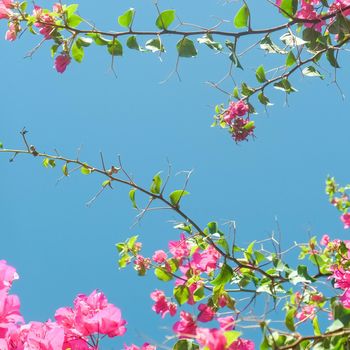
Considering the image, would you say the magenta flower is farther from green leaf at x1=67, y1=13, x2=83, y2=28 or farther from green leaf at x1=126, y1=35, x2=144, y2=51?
green leaf at x1=126, y1=35, x2=144, y2=51

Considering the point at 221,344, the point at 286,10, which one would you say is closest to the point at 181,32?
the point at 286,10

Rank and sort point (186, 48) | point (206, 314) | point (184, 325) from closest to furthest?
point (184, 325), point (206, 314), point (186, 48)

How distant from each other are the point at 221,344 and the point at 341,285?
4.83ft

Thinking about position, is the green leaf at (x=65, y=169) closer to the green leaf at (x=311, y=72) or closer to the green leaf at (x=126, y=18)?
the green leaf at (x=126, y=18)

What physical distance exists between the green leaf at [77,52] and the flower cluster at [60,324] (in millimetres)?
1203

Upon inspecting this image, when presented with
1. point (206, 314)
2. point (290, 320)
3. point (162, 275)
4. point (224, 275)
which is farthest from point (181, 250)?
point (290, 320)

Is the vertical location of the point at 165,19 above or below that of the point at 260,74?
below

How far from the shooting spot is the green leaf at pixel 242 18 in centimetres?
206

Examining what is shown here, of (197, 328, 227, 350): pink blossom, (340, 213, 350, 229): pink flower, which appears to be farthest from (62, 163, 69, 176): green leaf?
(340, 213, 350, 229): pink flower

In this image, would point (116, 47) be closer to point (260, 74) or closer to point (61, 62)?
point (61, 62)

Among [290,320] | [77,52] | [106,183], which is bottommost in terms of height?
[290,320]

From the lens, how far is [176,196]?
6.48ft

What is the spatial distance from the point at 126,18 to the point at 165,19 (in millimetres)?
162

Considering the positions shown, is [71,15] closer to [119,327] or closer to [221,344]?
[119,327]
